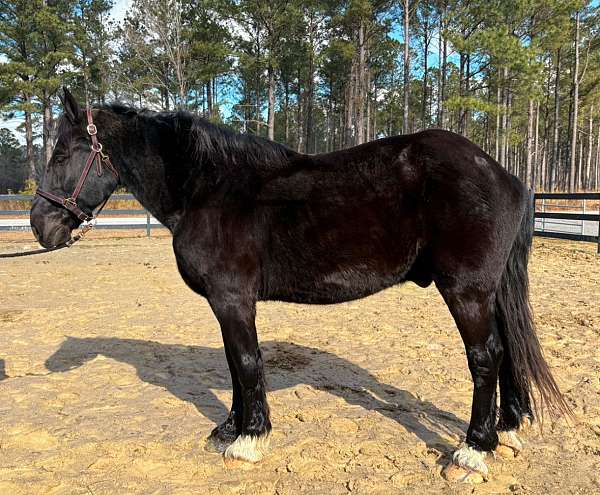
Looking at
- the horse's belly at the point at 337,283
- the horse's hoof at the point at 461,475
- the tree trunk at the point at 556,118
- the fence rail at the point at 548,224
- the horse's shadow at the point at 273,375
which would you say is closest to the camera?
the horse's hoof at the point at 461,475

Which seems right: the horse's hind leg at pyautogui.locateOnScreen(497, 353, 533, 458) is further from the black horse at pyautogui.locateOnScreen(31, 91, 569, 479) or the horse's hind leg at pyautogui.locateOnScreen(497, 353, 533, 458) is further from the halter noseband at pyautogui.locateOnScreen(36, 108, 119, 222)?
the halter noseband at pyautogui.locateOnScreen(36, 108, 119, 222)

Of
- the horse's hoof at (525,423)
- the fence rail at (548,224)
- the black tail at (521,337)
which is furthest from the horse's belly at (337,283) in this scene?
the fence rail at (548,224)

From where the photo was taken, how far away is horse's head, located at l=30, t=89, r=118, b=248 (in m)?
2.54

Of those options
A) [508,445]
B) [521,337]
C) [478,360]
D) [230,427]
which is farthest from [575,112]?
[230,427]

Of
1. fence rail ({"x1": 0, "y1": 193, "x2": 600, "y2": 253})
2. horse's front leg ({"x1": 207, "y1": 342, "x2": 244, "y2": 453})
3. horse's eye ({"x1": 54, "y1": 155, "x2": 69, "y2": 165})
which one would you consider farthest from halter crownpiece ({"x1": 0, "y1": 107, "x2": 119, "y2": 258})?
fence rail ({"x1": 0, "y1": 193, "x2": 600, "y2": 253})

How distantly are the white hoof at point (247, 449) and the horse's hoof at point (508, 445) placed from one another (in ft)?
4.68

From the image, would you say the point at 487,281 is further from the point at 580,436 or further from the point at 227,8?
the point at 227,8

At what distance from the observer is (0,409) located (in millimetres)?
3107

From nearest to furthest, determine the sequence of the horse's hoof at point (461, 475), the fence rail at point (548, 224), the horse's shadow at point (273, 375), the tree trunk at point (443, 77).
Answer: the horse's hoof at point (461, 475) → the horse's shadow at point (273, 375) → the fence rail at point (548, 224) → the tree trunk at point (443, 77)

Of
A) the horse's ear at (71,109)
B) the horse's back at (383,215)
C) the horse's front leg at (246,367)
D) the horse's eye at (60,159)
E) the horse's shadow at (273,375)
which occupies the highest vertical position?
the horse's ear at (71,109)

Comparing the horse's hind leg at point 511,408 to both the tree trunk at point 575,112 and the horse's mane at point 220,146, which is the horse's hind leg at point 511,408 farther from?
the tree trunk at point 575,112

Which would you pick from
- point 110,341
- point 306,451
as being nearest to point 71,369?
point 110,341

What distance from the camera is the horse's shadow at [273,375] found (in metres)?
3.02

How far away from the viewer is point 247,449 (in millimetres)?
2496
